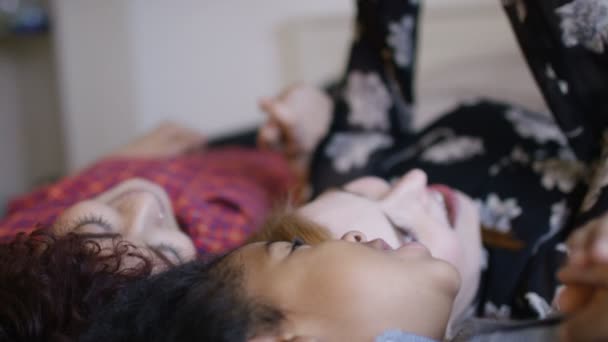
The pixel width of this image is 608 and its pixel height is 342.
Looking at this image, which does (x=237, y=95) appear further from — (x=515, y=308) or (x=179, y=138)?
(x=515, y=308)

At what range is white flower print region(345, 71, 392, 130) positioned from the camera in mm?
986

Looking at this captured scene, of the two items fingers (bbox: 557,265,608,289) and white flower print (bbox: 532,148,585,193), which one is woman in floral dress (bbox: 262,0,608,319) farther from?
fingers (bbox: 557,265,608,289)

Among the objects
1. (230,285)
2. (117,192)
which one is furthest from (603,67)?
(117,192)

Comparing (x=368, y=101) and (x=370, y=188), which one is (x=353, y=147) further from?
(x=370, y=188)

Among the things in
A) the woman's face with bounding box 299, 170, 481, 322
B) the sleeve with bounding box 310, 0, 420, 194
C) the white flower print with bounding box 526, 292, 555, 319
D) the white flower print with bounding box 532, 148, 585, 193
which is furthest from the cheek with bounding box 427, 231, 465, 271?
the sleeve with bounding box 310, 0, 420, 194

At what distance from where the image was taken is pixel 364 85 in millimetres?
994

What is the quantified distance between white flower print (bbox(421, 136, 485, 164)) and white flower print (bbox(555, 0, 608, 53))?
0.77 feet

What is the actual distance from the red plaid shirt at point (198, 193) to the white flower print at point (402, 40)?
0.34m

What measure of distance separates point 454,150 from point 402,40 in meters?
0.19

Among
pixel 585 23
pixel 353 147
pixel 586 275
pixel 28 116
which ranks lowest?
pixel 28 116

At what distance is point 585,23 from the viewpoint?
69cm

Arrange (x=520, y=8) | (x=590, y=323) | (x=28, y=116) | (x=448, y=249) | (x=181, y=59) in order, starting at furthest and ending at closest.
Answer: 1. (x=28, y=116)
2. (x=181, y=59)
3. (x=520, y=8)
4. (x=448, y=249)
5. (x=590, y=323)

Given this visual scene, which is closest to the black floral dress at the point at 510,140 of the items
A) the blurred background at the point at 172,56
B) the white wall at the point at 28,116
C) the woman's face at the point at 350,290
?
the woman's face at the point at 350,290

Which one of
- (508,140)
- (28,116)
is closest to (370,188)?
(508,140)
